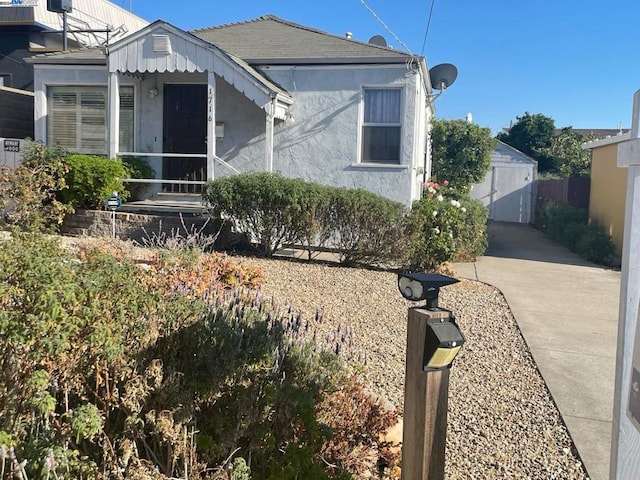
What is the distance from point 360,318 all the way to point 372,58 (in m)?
6.96

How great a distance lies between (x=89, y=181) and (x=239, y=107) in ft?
11.6

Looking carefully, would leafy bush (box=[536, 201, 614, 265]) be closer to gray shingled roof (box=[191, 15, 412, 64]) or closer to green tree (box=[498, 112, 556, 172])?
gray shingled roof (box=[191, 15, 412, 64])

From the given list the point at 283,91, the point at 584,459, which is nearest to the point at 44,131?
the point at 283,91

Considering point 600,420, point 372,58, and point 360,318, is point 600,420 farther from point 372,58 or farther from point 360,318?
point 372,58

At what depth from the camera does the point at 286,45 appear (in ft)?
45.3

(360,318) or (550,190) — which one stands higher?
(550,190)

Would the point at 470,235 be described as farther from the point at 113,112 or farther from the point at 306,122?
the point at 113,112

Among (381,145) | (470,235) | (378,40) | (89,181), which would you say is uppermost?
(378,40)

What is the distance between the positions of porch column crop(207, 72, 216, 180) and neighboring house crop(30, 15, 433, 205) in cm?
2

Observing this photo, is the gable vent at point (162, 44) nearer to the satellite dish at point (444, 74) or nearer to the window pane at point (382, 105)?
the window pane at point (382, 105)

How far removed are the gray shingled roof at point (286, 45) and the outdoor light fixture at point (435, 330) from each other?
1024 cm

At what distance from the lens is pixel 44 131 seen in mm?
13445

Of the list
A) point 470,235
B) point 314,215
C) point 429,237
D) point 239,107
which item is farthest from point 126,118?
point 470,235

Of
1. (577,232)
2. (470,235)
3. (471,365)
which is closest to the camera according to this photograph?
(471,365)
